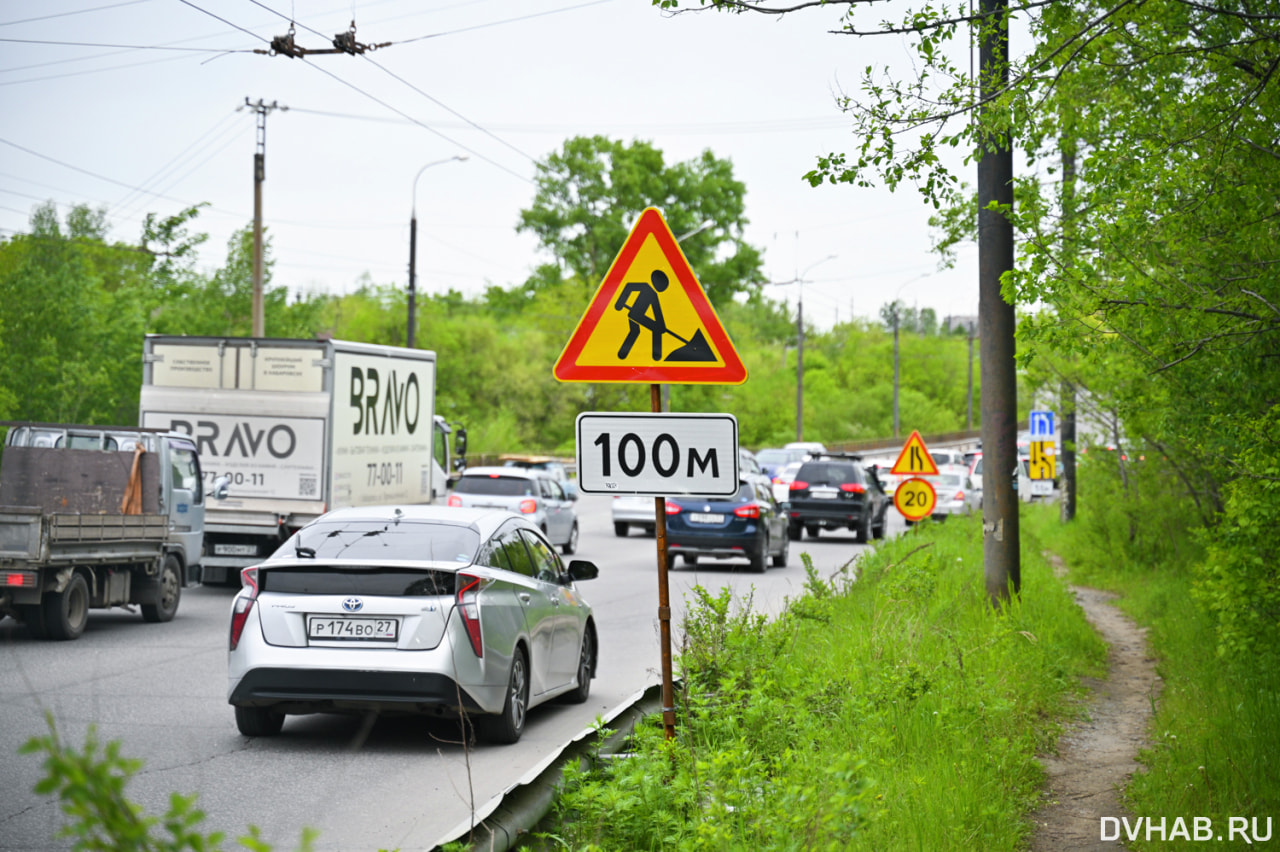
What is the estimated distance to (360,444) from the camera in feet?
67.3

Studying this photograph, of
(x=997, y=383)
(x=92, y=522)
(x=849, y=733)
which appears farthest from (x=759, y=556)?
(x=849, y=733)

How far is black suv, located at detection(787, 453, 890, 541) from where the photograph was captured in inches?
1232

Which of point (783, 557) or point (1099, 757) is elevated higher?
point (783, 557)

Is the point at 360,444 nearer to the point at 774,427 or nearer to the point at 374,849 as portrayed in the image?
the point at 374,849

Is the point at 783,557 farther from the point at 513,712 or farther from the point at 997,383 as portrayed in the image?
the point at 513,712

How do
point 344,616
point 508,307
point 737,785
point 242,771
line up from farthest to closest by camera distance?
1. point 508,307
2. point 344,616
3. point 242,771
4. point 737,785

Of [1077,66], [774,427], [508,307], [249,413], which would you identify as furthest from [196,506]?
[774,427]

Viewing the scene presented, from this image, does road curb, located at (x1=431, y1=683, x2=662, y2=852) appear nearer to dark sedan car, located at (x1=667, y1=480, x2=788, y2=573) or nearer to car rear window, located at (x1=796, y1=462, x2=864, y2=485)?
dark sedan car, located at (x1=667, y1=480, x2=788, y2=573)

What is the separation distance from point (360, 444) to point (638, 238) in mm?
14926

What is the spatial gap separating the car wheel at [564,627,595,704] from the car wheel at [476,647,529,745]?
135 cm

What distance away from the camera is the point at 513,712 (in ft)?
A: 28.6

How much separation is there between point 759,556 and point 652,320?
56.9 ft

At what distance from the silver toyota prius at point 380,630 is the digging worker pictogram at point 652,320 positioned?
2653mm

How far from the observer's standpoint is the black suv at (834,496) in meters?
31.3
